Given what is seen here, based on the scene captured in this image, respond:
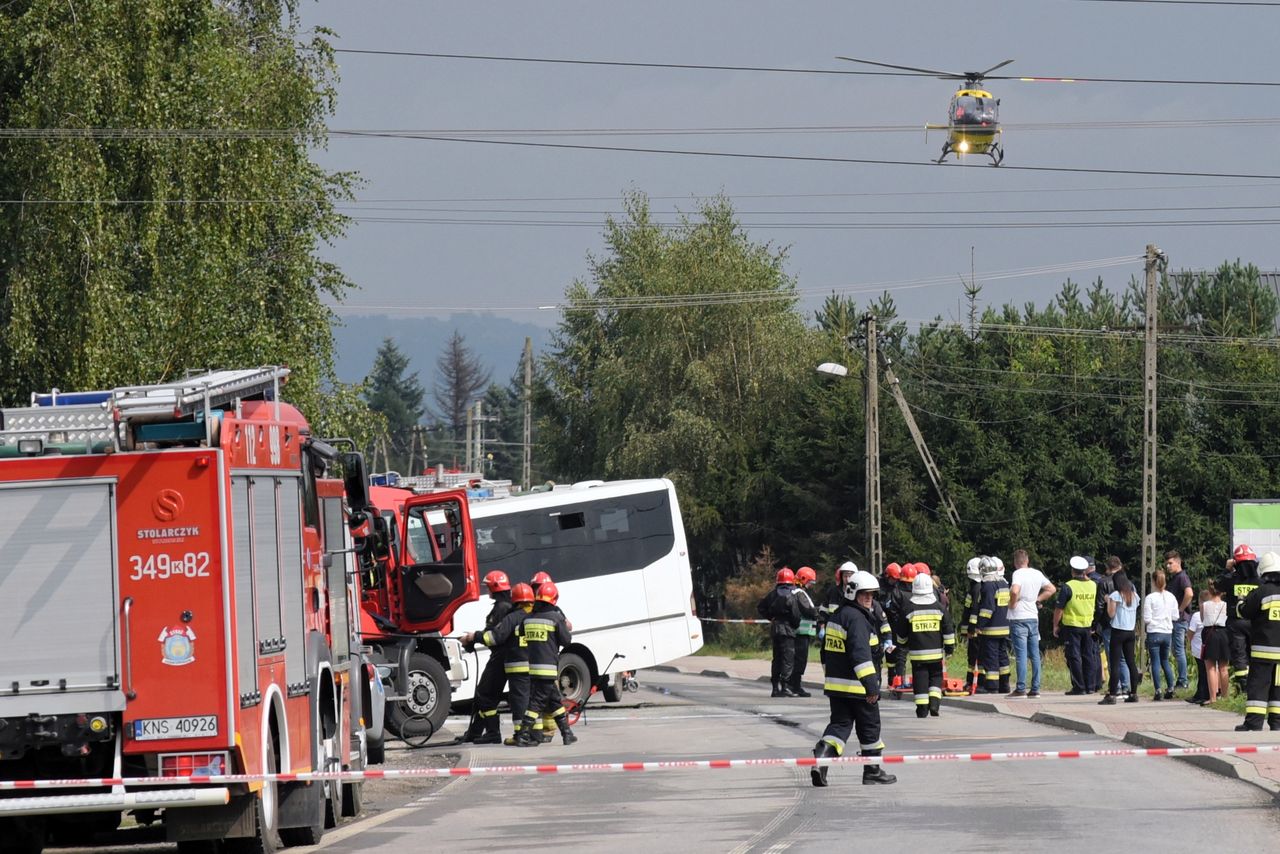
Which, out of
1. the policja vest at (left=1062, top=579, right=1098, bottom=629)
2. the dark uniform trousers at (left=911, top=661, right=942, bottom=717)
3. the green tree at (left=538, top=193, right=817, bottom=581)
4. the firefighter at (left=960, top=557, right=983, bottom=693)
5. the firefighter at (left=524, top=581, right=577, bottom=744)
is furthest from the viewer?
the green tree at (left=538, top=193, right=817, bottom=581)

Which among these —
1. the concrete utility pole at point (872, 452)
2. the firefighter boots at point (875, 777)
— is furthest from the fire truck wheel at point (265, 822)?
the concrete utility pole at point (872, 452)

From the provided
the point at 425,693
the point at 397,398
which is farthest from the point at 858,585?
the point at 397,398

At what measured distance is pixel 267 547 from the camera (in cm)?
1121

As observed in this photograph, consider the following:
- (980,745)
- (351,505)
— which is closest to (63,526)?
(351,505)

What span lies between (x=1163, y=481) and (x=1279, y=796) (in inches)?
1747

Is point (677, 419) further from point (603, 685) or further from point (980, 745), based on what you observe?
point (980, 745)

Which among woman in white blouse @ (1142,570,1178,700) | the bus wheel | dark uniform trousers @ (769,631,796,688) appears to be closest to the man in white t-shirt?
woman in white blouse @ (1142,570,1178,700)

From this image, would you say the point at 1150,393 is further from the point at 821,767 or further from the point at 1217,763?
the point at 821,767

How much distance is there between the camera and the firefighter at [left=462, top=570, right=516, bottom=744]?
2064cm

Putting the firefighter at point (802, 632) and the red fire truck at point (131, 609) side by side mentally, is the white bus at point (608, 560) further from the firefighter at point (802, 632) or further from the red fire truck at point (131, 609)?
the red fire truck at point (131, 609)

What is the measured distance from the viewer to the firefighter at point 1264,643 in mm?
17516

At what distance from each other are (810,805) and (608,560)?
1396cm

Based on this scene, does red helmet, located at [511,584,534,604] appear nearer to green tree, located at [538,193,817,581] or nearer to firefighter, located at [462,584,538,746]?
firefighter, located at [462,584,538,746]

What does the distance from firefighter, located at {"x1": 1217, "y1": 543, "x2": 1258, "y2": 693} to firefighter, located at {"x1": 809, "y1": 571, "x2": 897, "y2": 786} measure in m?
5.71
